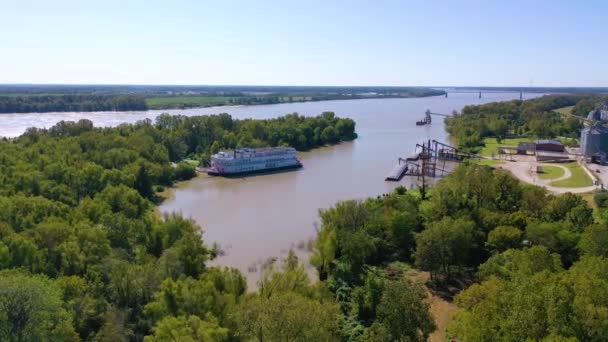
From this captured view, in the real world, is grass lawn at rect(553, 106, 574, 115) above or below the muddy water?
above

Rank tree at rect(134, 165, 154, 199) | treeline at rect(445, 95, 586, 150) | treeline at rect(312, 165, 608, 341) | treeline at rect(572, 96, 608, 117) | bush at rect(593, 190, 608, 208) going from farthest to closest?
1. treeline at rect(572, 96, 608, 117)
2. treeline at rect(445, 95, 586, 150)
3. tree at rect(134, 165, 154, 199)
4. bush at rect(593, 190, 608, 208)
5. treeline at rect(312, 165, 608, 341)

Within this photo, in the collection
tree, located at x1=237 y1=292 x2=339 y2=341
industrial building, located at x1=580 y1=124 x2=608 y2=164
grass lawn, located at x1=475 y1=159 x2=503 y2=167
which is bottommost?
grass lawn, located at x1=475 y1=159 x2=503 y2=167

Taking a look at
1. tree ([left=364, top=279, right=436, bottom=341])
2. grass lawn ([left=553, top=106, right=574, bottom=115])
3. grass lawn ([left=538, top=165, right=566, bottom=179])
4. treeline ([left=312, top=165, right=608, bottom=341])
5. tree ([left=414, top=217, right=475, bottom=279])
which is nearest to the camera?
treeline ([left=312, top=165, right=608, bottom=341])

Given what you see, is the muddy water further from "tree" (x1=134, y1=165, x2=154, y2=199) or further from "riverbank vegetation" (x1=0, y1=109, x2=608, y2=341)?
"riverbank vegetation" (x1=0, y1=109, x2=608, y2=341)

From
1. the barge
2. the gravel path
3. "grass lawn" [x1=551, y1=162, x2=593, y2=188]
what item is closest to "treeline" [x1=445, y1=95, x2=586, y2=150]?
the gravel path

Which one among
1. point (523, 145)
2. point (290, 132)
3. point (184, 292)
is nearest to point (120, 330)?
point (184, 292)

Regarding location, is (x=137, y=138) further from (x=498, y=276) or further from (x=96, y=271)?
(x=498, y=276)
